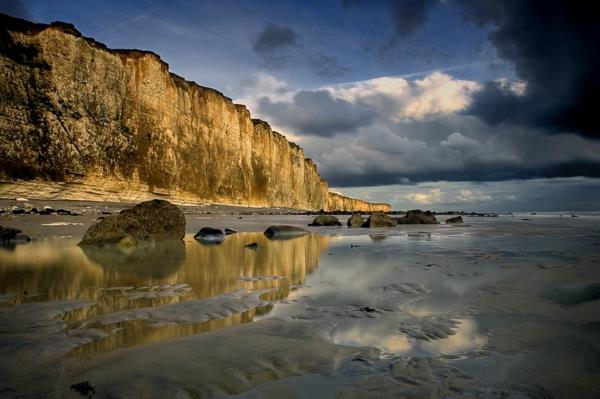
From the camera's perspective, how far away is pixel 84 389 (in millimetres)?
2131

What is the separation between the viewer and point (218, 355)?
106 inches

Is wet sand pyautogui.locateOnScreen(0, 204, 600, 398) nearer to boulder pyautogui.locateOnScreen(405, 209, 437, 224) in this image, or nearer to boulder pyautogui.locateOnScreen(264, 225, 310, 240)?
boulder pyautogui.locateOnScreen(264, 225, 310, 240)

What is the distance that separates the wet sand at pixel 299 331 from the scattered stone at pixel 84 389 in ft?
0.10

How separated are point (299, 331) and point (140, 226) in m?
8.71

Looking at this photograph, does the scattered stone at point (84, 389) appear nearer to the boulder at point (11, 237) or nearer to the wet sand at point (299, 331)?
the wet sand at point (299, 331)

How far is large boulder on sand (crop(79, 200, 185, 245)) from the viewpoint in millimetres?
9594

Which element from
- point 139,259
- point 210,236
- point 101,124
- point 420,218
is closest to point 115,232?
point 139,259

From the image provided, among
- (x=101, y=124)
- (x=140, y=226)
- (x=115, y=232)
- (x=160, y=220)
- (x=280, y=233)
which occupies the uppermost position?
(x=101, y=124)

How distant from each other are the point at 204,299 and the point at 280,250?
5317 mm

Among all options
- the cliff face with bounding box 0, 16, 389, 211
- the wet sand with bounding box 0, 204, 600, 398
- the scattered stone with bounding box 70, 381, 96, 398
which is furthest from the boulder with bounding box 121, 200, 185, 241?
the cliff face with bounding box 0, 16, 389, 211

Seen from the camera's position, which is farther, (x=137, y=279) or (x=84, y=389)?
(x=137, y=279)

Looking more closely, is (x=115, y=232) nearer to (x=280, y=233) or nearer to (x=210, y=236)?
(x=210, y=236)

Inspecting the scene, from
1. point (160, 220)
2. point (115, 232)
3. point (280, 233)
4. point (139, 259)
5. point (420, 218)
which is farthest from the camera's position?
point (420, 218)

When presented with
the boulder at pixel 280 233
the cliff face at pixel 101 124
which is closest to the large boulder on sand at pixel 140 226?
the boulder at pixel 280 233
